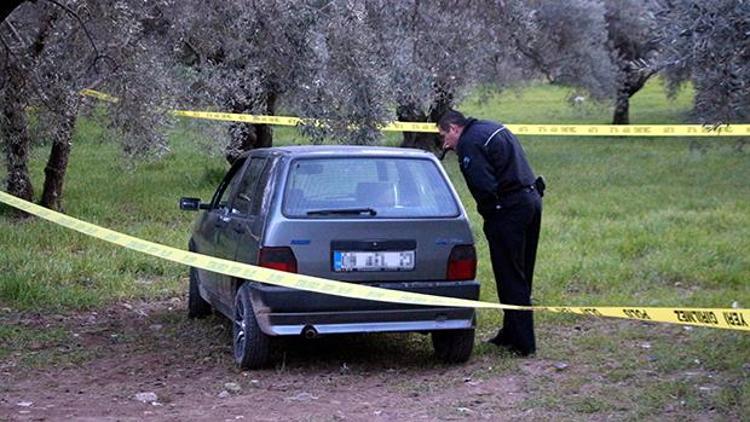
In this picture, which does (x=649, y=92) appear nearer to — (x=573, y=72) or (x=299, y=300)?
(x=573, y=72)

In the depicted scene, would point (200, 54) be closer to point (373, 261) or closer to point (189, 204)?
point (189, 204)

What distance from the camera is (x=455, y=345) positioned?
26.3 feet

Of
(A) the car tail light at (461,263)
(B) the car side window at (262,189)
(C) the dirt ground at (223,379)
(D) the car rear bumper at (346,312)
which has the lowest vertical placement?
(C) the dirt ground at (223,379)

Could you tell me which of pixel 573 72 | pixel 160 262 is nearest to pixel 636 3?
pixel 573 72

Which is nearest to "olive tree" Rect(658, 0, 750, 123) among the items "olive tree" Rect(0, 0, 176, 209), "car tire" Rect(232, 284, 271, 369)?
"car tire" Rect(232, 284, 271, 369)

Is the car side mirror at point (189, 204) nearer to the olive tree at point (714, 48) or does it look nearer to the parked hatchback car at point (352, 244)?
the parked hatchback car at point (352, 244)

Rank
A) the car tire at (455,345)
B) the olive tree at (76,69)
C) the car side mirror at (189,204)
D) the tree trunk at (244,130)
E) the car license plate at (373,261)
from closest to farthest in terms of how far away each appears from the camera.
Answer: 1. the car license plate at (373,261)
2. the car tire at (455,345)
3. the car side mirror at (189,204)
4. the olive tree at (76,69)
5. the tree trunk at (244,130)

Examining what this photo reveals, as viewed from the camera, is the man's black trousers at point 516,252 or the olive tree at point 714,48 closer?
the olive tree at point 714,48

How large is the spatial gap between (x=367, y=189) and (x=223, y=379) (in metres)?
1.57

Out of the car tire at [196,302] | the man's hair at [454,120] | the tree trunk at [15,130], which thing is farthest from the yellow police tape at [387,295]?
the tree trunk at [15,130]

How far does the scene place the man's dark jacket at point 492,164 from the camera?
8062mm

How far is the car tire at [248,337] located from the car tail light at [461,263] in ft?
4.22

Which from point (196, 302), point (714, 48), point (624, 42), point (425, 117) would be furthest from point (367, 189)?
point (624, 42)

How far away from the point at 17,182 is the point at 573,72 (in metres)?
19.1
